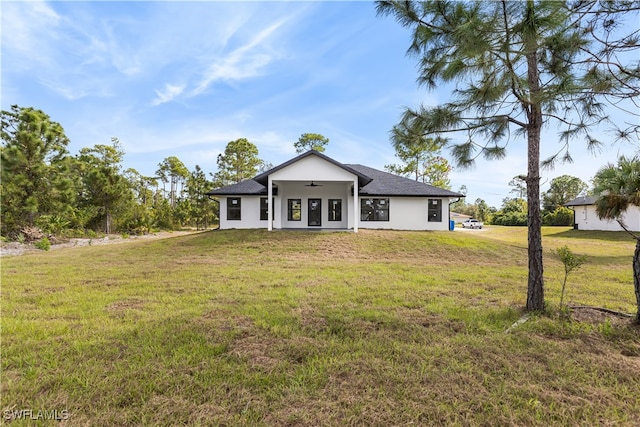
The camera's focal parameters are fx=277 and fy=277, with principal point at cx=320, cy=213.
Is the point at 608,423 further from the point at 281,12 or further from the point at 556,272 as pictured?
the point at 281,12

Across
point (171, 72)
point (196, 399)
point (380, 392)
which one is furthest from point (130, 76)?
point (380, 392)

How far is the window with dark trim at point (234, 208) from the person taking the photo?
1723 centimetres

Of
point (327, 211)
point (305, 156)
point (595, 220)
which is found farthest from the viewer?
point (595, 220)

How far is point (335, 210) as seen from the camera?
17562mm

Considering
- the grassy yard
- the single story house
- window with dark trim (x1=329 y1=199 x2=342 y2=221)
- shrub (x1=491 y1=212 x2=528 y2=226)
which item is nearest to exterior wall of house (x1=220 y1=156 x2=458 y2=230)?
the single story house

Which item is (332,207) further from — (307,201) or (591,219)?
(591,219)

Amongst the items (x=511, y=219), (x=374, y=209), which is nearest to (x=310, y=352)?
(x=374, y=209)

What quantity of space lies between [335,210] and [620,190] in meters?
13.6

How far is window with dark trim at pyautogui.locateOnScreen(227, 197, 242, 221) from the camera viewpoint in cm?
1723

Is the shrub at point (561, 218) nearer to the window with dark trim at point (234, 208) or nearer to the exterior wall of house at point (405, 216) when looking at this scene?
the exterior wall of house at point (405, 216)

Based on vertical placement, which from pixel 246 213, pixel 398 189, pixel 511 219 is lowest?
pixel 511 219

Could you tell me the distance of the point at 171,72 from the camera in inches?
490

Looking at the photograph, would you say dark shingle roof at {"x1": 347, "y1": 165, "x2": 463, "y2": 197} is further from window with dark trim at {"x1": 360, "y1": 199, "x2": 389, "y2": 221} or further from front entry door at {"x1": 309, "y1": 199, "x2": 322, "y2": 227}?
front entry door at {"x1": 309, "y1": 199, "x2": 322, "y2": 227}

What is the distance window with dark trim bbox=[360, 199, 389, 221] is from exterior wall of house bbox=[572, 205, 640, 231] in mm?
17037
